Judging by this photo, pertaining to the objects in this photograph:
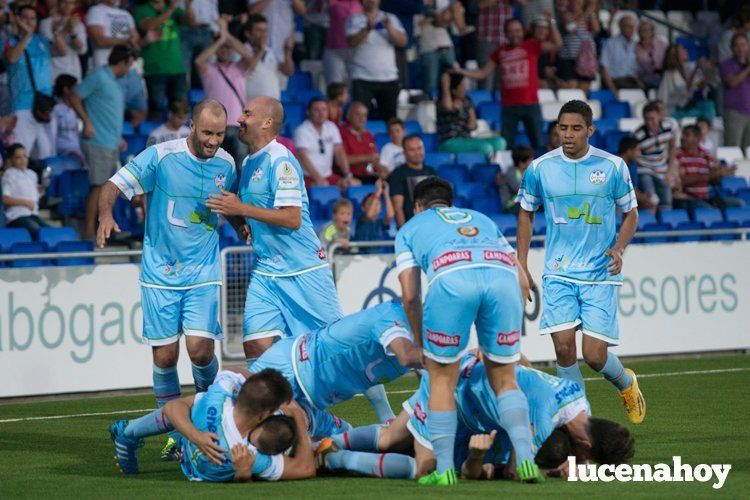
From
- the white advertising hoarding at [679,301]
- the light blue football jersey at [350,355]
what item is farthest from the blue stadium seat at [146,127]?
the light blue football jersey at [350,355]

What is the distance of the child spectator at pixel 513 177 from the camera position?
18406mm

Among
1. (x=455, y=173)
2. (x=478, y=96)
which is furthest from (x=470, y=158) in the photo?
(x=478, y=96)

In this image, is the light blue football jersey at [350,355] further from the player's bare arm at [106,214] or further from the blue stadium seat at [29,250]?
the blue stadium seat at [29,250]

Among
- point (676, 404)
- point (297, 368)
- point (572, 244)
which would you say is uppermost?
point (572, 244)

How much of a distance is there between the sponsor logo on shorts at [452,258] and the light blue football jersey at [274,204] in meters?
2.06

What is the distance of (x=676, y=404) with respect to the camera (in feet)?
41.8

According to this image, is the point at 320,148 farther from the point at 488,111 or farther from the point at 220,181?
the point at 220,181

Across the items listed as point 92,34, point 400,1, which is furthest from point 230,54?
point 400,1

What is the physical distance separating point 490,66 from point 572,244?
1041 centimetres

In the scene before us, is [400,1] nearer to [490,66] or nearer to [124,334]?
[490,66]

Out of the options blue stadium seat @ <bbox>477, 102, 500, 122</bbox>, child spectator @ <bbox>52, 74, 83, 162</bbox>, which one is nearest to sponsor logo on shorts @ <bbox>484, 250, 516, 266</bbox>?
child spectator @ <bbox>52, 74, 83, 162</bbox>

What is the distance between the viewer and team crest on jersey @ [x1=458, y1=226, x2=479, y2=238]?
821cm

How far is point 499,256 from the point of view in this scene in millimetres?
8180

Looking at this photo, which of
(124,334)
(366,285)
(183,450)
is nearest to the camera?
(183,450)
